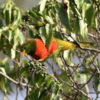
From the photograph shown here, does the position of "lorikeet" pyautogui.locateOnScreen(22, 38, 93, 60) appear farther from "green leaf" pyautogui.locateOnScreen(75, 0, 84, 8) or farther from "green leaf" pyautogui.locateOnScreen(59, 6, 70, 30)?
"green leaf" pyautogui.locateOnScreen(75, 0, 84, 8)

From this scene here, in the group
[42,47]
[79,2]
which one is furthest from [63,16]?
[42,47]

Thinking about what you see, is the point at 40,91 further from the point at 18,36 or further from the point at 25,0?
the point at 25,0

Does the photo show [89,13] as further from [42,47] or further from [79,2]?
[42,47]

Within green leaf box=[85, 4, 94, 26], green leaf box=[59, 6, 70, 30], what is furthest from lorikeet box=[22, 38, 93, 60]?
green leaf box=[85, 4, 94, 26]

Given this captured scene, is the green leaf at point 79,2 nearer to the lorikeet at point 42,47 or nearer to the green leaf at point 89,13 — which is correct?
the green leaf at point 89,13

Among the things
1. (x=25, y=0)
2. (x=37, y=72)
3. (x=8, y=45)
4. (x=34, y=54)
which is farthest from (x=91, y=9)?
(x=25, y=0)

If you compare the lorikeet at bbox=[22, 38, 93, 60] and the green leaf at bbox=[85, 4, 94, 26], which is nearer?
the green leaf at bbox=[85, 4, 94, 26]

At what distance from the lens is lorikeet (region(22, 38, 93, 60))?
89.4 inches

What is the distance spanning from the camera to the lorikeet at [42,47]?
2.27m

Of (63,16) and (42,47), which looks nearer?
(63,16)

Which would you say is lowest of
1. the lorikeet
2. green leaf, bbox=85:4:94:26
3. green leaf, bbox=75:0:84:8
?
the lorikeet

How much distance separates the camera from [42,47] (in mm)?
2291

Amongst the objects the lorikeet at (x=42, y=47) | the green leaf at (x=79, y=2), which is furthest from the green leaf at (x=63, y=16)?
the lorikeet at (x=42, y=47)

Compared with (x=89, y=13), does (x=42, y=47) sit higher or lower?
lower
